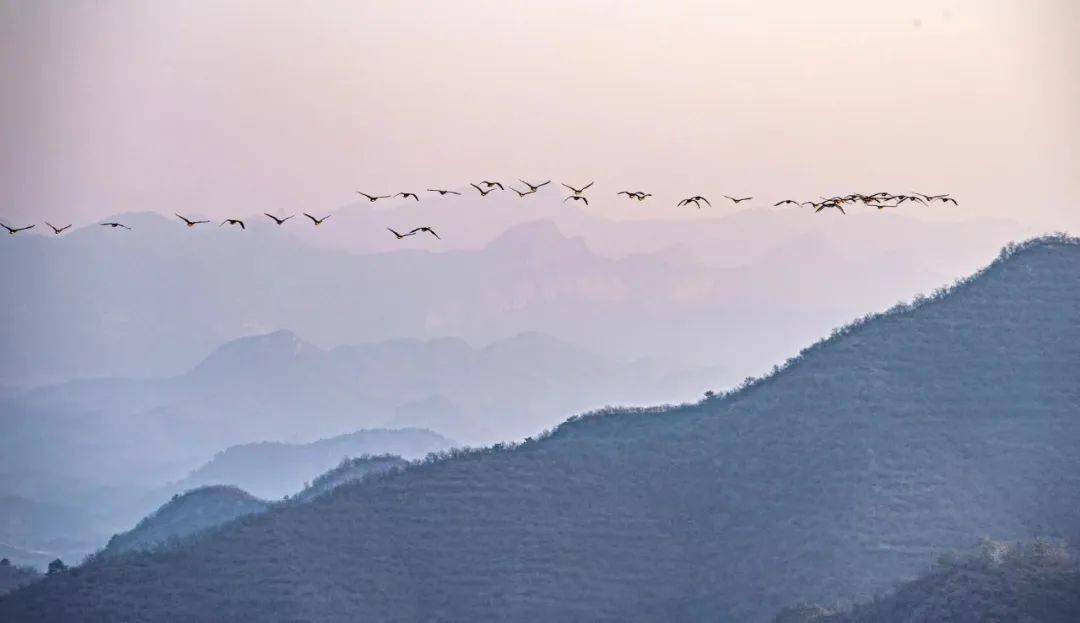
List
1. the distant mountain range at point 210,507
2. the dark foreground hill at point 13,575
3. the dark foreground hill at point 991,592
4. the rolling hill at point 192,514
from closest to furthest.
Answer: the dark foreground hill at point 991,592
the dark foreground hill at point 13,575
the distant mountain range at point 210,507
the rolling hill at point 192,514

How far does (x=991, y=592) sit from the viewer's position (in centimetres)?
6375

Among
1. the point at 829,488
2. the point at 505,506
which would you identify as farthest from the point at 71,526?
the point at 829,488

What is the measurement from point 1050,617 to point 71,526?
10934 cm

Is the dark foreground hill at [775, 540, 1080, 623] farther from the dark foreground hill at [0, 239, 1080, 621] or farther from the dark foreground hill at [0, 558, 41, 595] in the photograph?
the dark foreground hill at [0, 558, 41, 595]

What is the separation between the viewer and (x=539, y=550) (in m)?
78.1

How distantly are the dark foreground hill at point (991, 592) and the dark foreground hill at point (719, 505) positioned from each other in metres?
5.33

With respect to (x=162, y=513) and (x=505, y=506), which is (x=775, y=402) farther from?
(x=162, y=513)

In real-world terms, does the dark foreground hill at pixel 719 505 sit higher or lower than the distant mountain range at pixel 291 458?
lower

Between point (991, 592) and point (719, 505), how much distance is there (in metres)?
19.4

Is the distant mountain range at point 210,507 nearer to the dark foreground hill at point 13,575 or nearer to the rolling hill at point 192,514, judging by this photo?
the rolling hill at point 192,514

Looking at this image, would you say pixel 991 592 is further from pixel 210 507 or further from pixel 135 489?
pixel 135 489

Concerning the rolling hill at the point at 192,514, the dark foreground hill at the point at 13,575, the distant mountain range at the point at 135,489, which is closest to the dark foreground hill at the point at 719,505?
the dark foreground hill at the point at 13,575

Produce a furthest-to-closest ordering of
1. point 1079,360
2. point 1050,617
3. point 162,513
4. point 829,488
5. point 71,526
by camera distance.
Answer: point 71,526
point 162,513
point 1079,360
point 829,488
point 1050,617

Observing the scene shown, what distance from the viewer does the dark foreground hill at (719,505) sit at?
74750 millimetres
